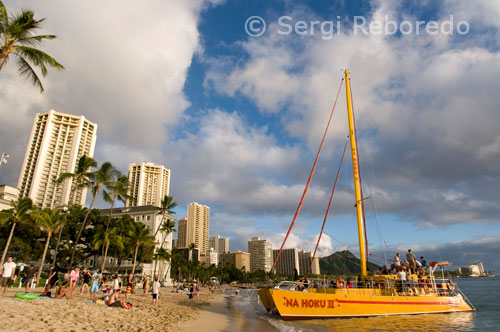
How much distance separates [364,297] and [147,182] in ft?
418

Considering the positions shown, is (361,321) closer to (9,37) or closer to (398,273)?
(398,273)

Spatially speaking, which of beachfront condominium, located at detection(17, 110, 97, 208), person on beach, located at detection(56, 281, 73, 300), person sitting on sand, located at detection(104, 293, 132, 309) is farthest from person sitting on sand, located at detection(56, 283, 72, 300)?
beachfront condominium, located at detection(17, 110, 97, 208)

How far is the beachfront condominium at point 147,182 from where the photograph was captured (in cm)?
12939

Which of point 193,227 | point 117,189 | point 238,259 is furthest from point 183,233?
point 117,189

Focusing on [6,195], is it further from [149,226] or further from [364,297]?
[364,297]

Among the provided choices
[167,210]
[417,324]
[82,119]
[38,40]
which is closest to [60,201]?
[82,119]

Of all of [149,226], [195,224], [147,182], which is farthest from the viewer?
[195,224]

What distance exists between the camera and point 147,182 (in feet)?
434

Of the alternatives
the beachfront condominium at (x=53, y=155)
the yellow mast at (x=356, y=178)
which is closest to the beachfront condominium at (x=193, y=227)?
the beachfront condominium at (x=53, y=155)

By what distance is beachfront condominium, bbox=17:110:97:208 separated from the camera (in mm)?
104188

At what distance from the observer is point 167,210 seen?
50875 millimetres

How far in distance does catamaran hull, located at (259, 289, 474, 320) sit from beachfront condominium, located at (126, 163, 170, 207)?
397 feet

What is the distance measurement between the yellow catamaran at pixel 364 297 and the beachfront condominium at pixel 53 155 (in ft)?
342

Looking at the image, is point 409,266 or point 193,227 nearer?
point 409,266
